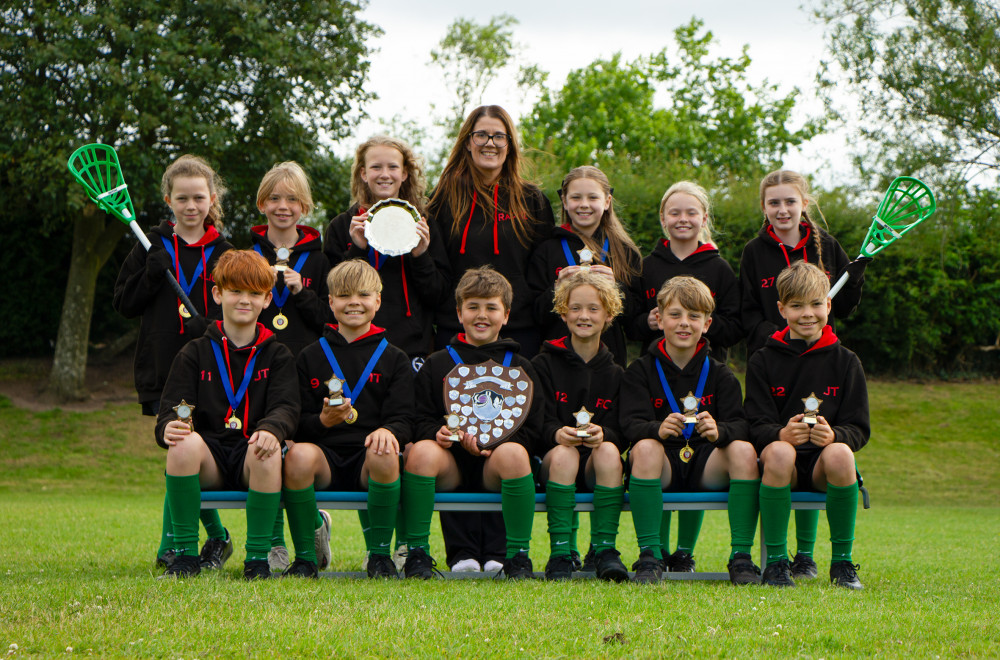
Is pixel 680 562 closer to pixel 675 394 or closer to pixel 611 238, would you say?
pixel 675 394

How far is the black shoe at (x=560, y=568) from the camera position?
5168 millimetres

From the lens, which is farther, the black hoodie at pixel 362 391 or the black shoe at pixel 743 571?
the black hoodie at pixel 362 391

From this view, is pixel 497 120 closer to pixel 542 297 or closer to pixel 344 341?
pixel 542 297

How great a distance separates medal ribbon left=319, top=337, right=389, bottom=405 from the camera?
17.7 ft

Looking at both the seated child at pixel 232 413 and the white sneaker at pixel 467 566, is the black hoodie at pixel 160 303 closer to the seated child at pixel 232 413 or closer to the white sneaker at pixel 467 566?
the seated child at pixel 232 413

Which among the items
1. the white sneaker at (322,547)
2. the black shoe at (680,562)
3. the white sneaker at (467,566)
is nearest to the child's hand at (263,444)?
the white sneaker at (322,547)

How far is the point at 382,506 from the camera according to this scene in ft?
17.0

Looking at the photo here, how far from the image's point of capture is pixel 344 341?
552 centimetres

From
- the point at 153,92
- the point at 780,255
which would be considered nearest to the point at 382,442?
the point at 780,255

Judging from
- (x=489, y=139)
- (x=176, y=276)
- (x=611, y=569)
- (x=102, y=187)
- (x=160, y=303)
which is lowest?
(x=611, y=569)

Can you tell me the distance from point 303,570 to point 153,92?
1206 centimetres

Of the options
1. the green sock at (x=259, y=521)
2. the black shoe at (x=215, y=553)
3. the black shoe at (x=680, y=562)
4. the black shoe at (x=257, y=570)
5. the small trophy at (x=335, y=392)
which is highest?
the small trophy at (x=335, y=392)

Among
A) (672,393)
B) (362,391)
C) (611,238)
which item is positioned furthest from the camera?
(611,238)

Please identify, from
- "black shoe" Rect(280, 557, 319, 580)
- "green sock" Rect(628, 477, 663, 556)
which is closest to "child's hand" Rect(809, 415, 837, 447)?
"green sock" Rect(628, 477, 663, 556)
